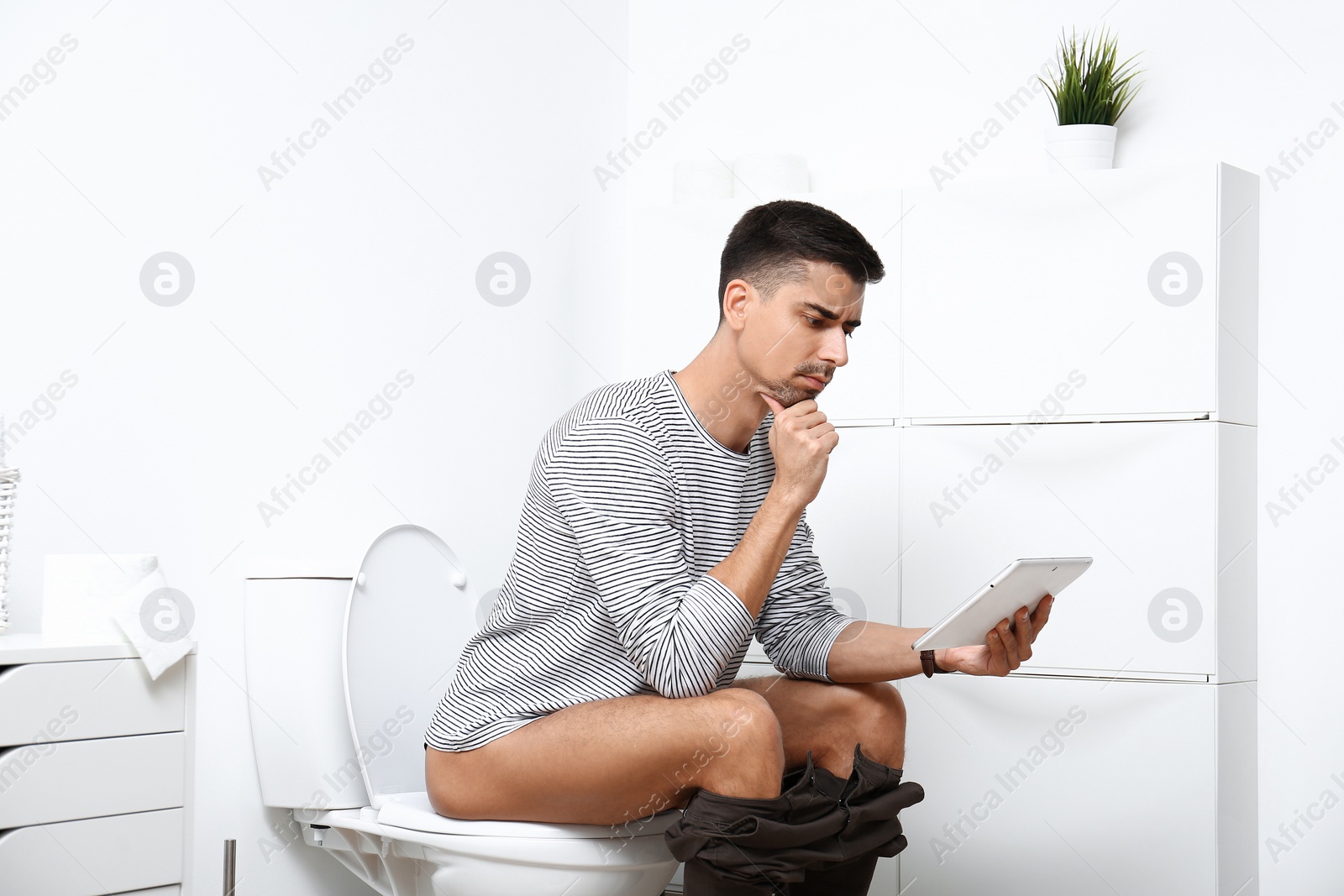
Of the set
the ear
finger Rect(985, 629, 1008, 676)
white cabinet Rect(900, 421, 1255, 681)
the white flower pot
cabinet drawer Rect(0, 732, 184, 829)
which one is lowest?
cabinet drawer Rect(0, 732, 184, 829)

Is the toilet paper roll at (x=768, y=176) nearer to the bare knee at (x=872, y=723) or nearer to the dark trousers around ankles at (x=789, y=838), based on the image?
the bare knee at (x=872, y=723)

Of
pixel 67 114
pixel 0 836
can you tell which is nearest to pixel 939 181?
pixel 67 114

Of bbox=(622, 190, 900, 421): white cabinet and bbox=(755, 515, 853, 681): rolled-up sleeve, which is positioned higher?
bbox=(622, 190, 900, 421): white cabinet

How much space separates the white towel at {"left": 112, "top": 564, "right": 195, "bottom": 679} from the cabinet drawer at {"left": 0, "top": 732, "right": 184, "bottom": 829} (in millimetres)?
96

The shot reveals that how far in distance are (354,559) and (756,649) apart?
849 millimetres

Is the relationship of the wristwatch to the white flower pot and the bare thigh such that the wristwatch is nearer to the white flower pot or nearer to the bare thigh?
the bare thigh

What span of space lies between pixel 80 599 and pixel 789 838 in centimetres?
89

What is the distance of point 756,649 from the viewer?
2.41m

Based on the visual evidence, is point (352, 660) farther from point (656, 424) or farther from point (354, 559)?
point (656, 424)

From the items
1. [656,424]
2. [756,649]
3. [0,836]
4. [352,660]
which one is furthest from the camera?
[756,649]

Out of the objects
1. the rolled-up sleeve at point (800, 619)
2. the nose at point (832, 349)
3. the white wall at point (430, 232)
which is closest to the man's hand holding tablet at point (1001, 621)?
the rolled-up sleeve at point (800, 619)

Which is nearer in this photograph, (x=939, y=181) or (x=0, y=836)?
(x=0, y=836)

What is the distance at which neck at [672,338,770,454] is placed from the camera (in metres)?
1.65

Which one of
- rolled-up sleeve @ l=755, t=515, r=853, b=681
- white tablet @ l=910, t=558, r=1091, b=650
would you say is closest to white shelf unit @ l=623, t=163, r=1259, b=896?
rolled-up sleeve @ l=755, t=515, r=853, b=681
